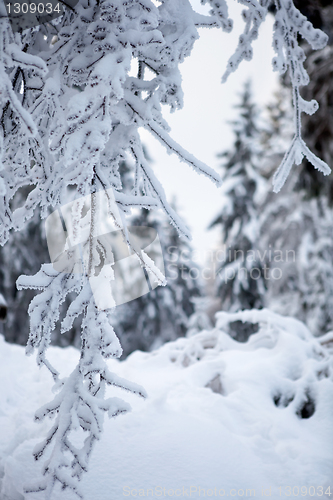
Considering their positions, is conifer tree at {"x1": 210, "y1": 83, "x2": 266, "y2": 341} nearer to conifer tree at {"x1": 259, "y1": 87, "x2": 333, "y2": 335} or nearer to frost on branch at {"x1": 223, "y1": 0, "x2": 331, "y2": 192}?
conifer tree at {"x1": 259, "y1": 87, "x2": 333, "y2": 335}

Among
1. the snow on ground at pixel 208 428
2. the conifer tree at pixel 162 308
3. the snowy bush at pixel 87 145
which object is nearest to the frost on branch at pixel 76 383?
the snowy bush at pixel 87 145

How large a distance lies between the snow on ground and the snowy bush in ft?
1.95

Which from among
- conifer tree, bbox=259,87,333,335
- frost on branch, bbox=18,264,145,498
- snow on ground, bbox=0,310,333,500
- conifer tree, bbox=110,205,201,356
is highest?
frost on branch, bbox=18,264,145,498

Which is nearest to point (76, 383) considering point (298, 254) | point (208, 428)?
point (208, 428)

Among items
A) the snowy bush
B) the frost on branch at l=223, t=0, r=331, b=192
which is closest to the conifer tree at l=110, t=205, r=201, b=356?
the frost on branch at l=223, t=0, r=331, b=192

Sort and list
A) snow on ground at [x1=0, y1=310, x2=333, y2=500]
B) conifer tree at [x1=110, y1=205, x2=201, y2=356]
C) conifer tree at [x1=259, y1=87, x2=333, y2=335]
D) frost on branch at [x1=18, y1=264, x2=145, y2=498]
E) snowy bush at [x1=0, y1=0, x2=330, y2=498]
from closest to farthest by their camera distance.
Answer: snowy bush at [x1=0, y1=0, x2=330, y2=498] < frost on branch at [x1=18, y1=264, x2=145, y2=498] < snow on ground at [x1=0, y1=310, x2=333, y2=500] < conifer tree at [x1=259, y1=87, x2=333, y2=335] < conifer tree at [x1=110, y1=205, x2=201, y2=356]

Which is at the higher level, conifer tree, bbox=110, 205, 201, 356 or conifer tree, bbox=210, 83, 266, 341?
conifer tree, bbox=210, 83, 266, 341

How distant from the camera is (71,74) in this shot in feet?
5.00

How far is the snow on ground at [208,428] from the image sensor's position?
2.00 metres

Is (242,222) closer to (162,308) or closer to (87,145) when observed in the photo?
(162,308)

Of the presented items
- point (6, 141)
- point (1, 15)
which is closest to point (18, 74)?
point (6, 141)

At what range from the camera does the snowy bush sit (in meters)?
1.30

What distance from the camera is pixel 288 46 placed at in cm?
215

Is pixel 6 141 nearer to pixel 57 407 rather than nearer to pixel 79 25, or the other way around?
pixel 79 25
